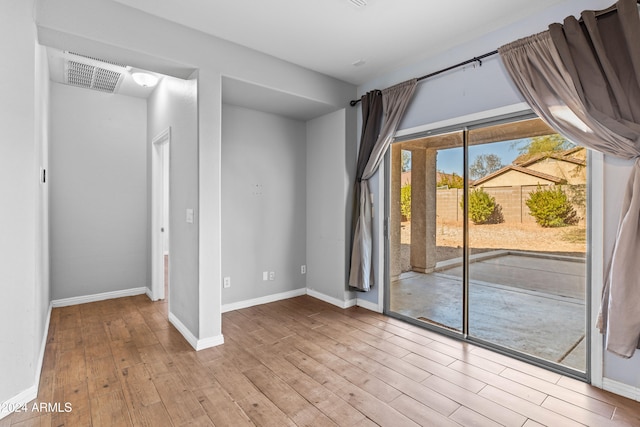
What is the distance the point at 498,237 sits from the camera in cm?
283

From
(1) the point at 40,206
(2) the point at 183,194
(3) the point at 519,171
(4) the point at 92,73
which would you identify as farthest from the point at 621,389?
(4) the point at 92,73

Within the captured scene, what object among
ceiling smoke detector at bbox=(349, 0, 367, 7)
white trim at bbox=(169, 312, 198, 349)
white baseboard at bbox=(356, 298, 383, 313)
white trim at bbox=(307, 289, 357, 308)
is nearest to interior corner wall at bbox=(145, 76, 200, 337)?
white trim at bbox=(169, 312, 198, 349)

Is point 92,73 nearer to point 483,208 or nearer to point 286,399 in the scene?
point 286,399

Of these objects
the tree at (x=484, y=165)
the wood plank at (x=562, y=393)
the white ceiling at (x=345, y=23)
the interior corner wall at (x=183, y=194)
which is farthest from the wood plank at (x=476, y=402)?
the white ceiling at (x=345, y=23)

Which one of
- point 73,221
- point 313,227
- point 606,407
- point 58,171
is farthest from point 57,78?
point 606,407

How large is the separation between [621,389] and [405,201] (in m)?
2.23

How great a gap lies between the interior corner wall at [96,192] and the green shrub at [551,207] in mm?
4753

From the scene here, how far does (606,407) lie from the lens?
2.02 metres

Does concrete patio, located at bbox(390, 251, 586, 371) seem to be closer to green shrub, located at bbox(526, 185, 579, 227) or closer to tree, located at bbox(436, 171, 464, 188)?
green shrub, located at bbox(526, 185, 579, 227)

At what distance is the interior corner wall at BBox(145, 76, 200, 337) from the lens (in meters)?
2.93

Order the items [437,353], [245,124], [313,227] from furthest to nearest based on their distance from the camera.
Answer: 1. [313,227]
2. [245,124]
3. [437,353]

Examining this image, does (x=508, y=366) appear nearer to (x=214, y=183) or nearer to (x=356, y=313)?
(x=356, y=313)

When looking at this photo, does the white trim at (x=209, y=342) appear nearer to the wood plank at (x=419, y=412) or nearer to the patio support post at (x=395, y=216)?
the wood plank at (x=419, y=412)

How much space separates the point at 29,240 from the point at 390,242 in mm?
3209
